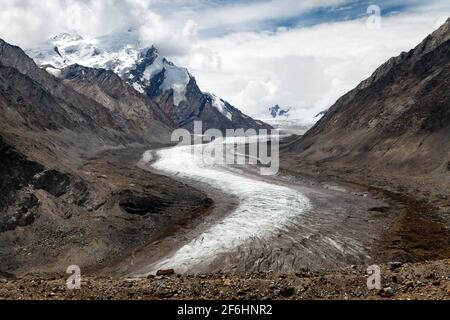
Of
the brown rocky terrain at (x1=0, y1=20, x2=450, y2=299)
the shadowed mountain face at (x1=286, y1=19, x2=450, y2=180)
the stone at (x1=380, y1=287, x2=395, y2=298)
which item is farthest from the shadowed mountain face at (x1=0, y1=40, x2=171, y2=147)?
the stone at (x1=380, y1=287, x2=395, y2=298)

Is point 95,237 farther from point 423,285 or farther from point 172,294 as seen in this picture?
point 423,285

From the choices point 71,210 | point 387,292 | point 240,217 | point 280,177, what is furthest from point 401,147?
point 387,292

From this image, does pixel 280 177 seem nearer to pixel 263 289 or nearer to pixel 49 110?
pixel 263 289

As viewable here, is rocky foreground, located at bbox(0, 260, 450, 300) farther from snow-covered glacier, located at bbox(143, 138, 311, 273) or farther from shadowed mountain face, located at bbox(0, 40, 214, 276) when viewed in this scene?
shadowed mountain face, located at bbox(0, 40, 214, 276)

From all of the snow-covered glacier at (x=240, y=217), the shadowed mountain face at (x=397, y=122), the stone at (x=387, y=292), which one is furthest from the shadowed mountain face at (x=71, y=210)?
the shadowed mountain face at (x=397, y=122)

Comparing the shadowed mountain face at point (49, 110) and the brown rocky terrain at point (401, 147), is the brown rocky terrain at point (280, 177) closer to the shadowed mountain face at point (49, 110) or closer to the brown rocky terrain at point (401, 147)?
the brown rocky terrain at point (401, 147)

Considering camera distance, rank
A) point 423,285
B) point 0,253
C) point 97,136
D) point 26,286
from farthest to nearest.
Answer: point 97,136
point 0,253
point 26,286
point 423,285

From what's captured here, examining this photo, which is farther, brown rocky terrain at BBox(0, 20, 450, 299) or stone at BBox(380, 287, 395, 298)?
brown rocky terrain at BBox(0, 20, 450, 299)
